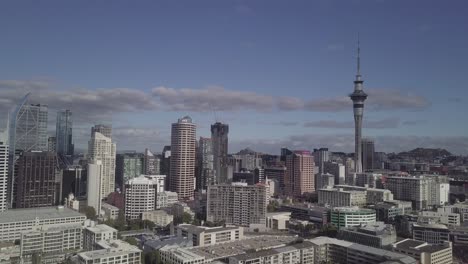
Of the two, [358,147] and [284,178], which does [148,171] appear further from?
[358,147]

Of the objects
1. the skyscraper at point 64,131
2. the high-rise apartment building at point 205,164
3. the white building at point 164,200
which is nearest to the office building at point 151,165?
the high-rise apartment building at point 205,164

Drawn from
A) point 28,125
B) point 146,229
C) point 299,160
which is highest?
point 28,125

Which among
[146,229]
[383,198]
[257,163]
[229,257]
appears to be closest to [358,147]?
[383,198]

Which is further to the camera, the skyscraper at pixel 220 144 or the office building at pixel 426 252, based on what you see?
the skyscraper at pixel 220 144

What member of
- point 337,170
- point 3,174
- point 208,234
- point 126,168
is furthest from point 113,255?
point 337,170

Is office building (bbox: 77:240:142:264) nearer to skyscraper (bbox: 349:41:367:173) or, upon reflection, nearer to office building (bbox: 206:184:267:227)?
office building (bbox: 206:184:267:227)

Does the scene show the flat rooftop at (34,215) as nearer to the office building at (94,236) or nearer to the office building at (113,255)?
the office building at (94,236)

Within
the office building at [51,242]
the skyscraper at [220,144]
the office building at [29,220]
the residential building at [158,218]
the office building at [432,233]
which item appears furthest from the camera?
the skyscraper at [220,144]
